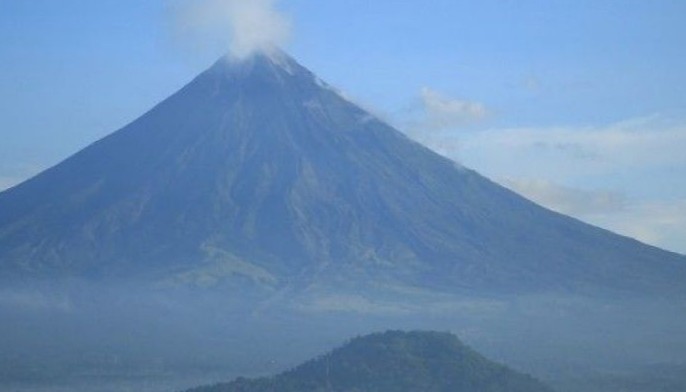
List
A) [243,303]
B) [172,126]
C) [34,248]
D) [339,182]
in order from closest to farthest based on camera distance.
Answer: [243,303], [34,248], [339,182], [172,126]

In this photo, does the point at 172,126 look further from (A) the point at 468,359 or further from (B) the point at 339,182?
(A) the point at 468,359

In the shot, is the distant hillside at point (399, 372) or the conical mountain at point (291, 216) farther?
the conical mountain at point (291, 216)

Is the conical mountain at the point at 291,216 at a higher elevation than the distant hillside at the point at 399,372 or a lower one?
higher

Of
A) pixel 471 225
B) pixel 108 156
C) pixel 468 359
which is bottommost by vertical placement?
pixel 468 359

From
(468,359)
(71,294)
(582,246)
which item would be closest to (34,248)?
(71,294)
